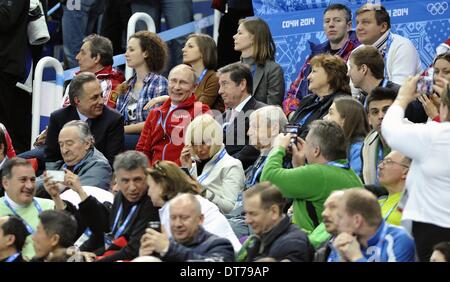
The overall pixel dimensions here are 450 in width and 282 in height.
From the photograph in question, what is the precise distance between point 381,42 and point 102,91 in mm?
2652

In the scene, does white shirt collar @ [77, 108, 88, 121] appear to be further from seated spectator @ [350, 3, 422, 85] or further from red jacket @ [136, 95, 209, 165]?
seated spectator @ [350, 3, 422, 85]

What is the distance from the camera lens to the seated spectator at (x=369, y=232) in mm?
7688

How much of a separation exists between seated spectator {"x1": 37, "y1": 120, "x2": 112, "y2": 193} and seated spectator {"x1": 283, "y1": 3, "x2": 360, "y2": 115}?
186 centimetres

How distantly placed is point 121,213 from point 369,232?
228cm

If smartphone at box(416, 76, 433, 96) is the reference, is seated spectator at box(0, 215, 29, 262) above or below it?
below

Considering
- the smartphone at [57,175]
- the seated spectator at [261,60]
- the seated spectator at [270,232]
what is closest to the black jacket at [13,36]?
the seated spectator at [261,60]

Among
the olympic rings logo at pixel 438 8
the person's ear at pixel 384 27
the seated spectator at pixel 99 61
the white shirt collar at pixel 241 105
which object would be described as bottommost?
the white shirt collar at pixel 241 105

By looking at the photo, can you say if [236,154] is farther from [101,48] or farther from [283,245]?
[283,245]

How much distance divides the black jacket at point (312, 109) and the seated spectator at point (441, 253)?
2984mm

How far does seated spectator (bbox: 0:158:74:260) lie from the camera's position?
9766 millimetres

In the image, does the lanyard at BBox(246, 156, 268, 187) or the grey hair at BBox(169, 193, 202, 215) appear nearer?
the grey hair at BBox(169, 193, 202, 215)

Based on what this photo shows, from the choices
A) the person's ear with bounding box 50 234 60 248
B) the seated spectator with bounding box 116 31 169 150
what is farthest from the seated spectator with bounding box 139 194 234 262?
the seated spectator with bounding box 116 31 169 150

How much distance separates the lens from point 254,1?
43.3ft

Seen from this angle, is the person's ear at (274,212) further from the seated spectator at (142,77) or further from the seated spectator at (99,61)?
the seated spectator at (99,61)
